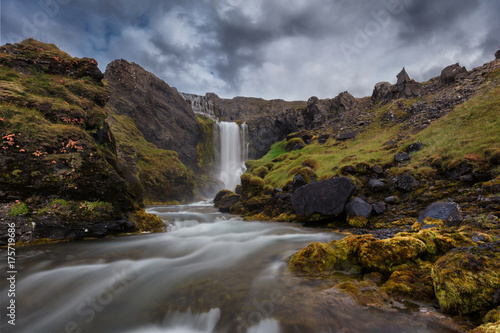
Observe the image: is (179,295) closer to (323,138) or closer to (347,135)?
(347,135)

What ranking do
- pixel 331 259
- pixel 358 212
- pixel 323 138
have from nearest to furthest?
pixel 331 259 < pixel 358 212 < pixel 323 138

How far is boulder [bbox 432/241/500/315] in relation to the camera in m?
3.03

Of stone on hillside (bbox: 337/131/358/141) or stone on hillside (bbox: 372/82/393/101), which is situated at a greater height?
stone on hillside (bbox: 372/82/393/101)

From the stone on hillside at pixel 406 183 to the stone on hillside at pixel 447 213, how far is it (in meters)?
3.54

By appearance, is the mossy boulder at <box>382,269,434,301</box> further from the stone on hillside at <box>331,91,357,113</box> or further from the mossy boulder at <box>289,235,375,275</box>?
the stone on hillside at <box>331,91,357,113</box>

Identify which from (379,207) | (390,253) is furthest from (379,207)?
(390,253)

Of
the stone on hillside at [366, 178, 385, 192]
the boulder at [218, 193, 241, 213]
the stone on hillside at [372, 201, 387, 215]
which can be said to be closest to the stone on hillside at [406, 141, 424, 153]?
the stone on hillside at [366, 178, 385, 192]

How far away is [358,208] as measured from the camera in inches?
421

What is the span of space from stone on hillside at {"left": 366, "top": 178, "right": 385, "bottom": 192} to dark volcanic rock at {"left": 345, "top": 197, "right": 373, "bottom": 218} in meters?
2.03

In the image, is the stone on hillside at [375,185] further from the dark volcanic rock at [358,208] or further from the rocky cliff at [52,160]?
the rocky cliff at [52,160]

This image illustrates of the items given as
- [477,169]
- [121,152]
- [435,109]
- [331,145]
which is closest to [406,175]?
[477,169]

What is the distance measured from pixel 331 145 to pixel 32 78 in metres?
29.0

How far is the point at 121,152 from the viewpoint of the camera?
24.1m

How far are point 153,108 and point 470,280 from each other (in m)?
46.6
